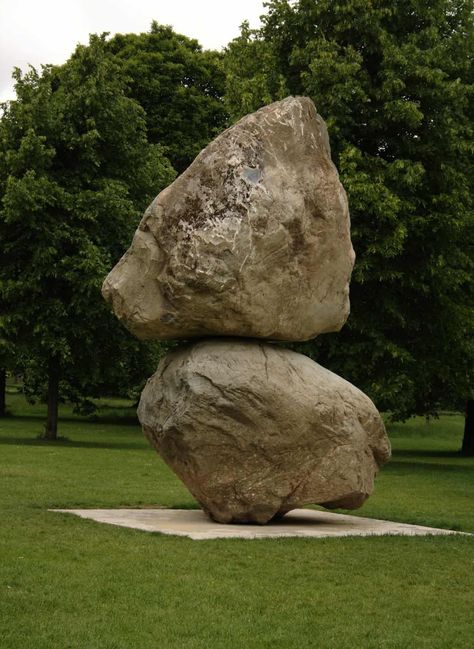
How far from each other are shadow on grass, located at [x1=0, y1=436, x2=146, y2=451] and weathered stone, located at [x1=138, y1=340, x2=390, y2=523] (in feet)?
55.4

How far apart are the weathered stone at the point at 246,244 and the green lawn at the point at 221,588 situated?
2.98 metres

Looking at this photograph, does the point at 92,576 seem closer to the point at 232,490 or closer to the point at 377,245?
the point at 232,490

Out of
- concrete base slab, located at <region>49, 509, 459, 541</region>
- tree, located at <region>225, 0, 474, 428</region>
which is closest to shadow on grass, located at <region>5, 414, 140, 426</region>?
tree, located at <region>225, 0, 474, 428</region>

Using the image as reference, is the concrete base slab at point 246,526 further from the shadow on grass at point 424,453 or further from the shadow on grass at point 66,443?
the shadow on grass at point 424,453

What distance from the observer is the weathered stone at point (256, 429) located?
13.2 metres

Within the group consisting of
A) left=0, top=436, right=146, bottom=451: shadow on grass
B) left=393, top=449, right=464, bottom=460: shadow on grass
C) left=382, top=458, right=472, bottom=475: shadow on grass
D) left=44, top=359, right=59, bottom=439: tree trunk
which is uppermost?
Answer: left=44, top=359, right=59, bottom=439: tree trunk

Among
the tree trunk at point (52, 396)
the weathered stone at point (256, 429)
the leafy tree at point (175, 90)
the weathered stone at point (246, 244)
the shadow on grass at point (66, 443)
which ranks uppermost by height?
the leafy tree at point (175, 90)

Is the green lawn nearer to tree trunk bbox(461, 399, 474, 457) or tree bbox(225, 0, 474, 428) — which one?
tree bbox(225, 0, 474, 428)

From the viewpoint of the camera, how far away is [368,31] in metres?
26.4

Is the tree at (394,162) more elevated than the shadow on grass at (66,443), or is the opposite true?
the tree at (394,162)

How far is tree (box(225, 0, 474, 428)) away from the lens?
82.8ft

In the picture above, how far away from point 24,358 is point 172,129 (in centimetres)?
1695

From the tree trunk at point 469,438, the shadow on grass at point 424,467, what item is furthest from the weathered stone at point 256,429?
the tree trunk at point 469,438

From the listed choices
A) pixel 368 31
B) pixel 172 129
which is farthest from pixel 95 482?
pixel 172 129
